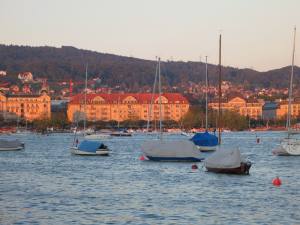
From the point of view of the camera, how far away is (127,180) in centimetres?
3656

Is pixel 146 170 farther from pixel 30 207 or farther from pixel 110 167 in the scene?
pixel 30 207

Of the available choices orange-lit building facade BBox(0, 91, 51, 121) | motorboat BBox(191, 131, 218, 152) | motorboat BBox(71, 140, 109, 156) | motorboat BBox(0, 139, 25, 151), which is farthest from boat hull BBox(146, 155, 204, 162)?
orange-lit building facade BBox(0, 91, 51, 121)

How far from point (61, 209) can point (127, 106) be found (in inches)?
6209

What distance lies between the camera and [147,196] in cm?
2994

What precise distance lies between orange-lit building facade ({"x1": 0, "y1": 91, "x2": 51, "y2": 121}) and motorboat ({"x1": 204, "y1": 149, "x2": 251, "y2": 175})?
146 meters

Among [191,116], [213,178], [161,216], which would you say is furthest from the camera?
[191,116]

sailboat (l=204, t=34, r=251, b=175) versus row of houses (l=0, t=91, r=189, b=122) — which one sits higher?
row of houses (l=0, t=91, r=189, b=122)

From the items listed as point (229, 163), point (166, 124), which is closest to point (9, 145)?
point (229, 163)

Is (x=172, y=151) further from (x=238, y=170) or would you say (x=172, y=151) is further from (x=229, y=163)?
(x=229, y=163)

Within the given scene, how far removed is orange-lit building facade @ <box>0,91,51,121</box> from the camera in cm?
18475

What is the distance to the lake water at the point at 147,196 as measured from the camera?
25.0 meters

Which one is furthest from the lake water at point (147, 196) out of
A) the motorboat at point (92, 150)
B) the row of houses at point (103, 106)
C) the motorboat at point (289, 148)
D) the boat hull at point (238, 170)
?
the row of houses at point (103, 106)

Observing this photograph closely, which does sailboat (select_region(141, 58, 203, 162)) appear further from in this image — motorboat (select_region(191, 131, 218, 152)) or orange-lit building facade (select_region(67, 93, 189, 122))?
orange-lit building facade (select_region(67, 93, 189, 122))

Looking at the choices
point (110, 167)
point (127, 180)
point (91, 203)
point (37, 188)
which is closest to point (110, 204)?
point (91, 203)
